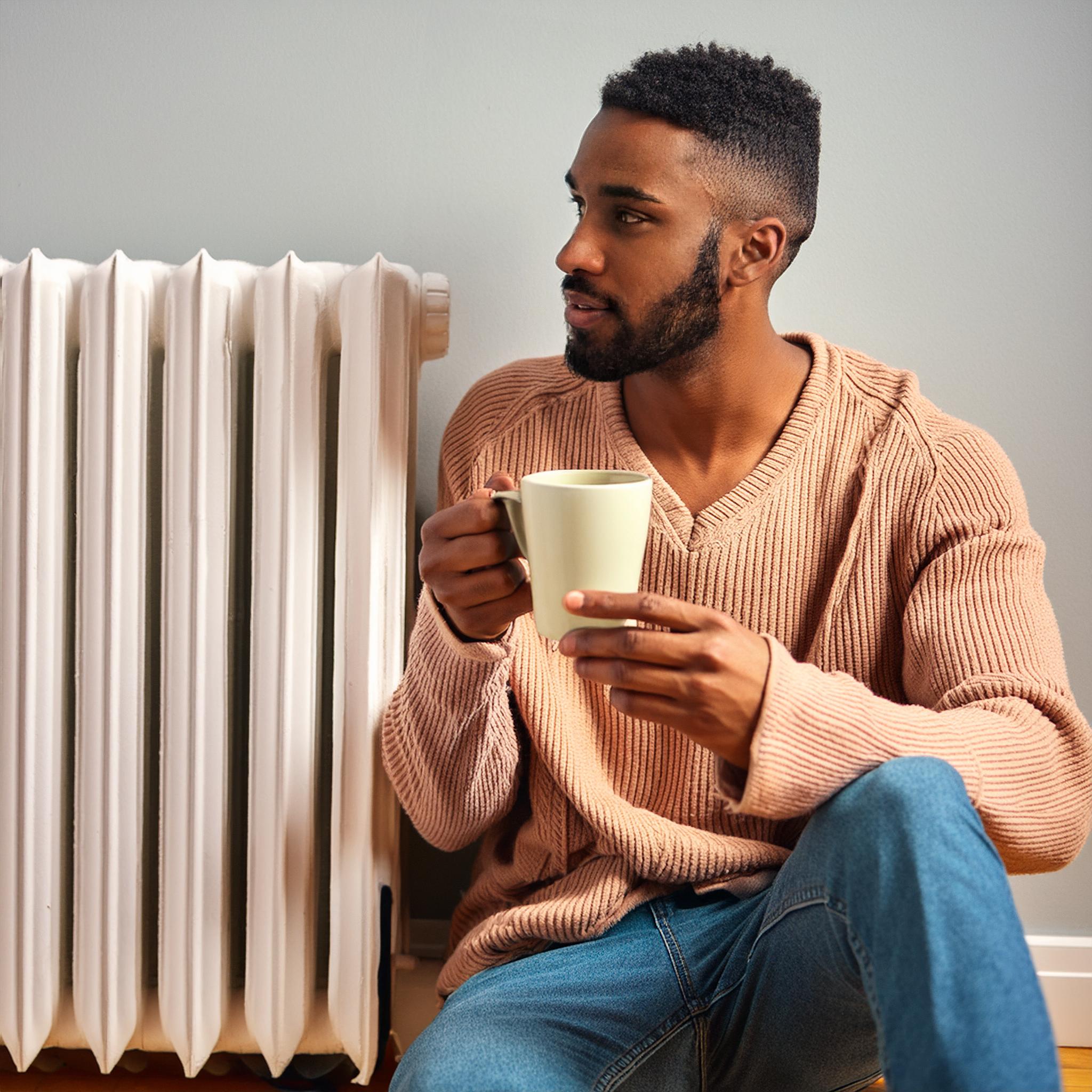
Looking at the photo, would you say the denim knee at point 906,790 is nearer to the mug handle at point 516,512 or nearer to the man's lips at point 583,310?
the mug handle at point 516,512

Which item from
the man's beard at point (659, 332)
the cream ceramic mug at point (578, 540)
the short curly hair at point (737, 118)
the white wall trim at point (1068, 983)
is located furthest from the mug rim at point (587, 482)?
the white wall trim at point (1068, 983)

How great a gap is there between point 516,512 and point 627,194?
0.34 m

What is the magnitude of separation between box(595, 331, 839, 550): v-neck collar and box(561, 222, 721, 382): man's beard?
0.08 meters

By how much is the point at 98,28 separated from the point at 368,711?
765 mm

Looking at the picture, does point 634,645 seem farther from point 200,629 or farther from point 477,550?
point 200,629

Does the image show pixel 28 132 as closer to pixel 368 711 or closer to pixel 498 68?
pixel 498 68

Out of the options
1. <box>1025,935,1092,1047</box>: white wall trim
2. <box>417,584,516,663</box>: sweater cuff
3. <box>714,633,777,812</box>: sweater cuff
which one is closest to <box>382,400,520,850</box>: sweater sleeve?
<box>417,584,516,663</box>: sweater cuff

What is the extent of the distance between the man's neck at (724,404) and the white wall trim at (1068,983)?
2.28ft

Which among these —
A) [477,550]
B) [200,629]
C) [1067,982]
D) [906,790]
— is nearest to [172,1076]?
[200,629]

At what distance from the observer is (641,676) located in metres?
0.71

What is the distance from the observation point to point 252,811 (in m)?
1.02

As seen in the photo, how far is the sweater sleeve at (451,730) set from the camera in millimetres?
900

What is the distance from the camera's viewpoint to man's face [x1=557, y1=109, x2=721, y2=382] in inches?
35.6

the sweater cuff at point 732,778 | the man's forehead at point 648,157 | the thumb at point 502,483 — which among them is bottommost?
the sweater cuff at point 732,778
